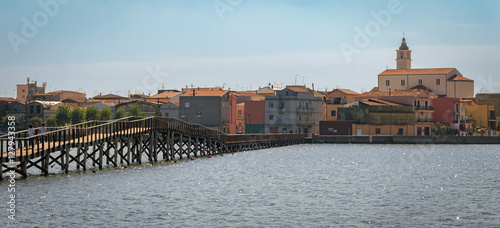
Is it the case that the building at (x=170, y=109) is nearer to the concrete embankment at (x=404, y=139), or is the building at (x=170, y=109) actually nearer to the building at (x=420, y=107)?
the concrete embankment at (x=404, y=139)

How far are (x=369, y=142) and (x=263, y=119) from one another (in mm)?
22756

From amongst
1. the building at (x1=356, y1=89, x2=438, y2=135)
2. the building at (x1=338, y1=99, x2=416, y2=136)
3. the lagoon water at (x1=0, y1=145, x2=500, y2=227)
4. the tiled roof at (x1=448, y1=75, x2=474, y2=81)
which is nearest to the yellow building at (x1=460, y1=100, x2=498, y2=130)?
the tiled roof at (x1=448, y1=75, x2=474, y2=81)

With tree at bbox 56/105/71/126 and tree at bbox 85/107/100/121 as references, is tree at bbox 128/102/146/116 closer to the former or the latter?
tree at bbox 85/107/100/121

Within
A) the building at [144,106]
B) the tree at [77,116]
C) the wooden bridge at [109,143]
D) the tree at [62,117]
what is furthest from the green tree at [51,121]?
the wooden bridge at [109,143]

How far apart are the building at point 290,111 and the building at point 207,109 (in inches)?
405

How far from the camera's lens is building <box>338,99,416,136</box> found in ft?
446

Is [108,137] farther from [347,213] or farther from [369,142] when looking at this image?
[369,142]

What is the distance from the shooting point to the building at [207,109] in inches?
5792

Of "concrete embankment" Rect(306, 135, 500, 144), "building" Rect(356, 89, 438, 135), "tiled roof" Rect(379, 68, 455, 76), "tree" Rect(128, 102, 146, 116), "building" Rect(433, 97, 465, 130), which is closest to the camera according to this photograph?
"concrete embankment" Rect(306, 135, 500, 144)

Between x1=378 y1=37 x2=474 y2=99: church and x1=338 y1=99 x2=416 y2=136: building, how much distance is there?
35.3 m

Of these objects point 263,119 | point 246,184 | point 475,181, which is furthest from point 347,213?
point 263,119

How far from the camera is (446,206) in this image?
40.8 m

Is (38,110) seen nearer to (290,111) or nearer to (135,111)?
(135,111)

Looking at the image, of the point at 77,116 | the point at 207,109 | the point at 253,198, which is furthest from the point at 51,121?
the point at 253,198
